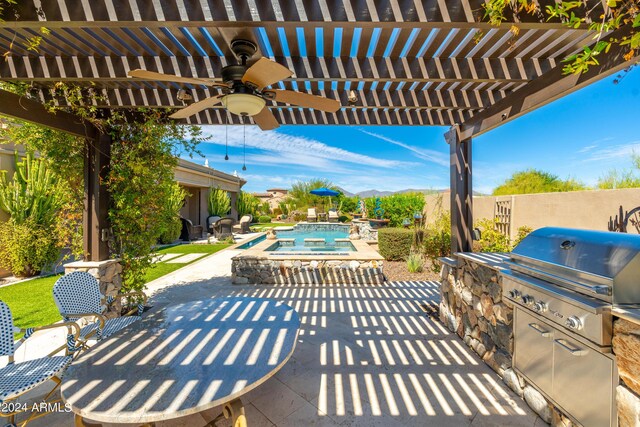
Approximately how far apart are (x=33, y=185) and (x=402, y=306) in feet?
27.0

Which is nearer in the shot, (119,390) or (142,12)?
(119,390)

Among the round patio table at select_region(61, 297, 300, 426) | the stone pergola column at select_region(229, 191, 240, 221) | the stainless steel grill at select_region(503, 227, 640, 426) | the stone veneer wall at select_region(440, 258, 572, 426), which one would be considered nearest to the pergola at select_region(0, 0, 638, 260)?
the stone veneer wall at select_region(440, 258, 572, 426)

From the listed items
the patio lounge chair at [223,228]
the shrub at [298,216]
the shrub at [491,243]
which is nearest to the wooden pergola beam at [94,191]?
the shrub at [491,243]

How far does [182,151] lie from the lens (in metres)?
4.53

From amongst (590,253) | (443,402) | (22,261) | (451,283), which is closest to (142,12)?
(590,253)

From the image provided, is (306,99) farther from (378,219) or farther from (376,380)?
(378,219)

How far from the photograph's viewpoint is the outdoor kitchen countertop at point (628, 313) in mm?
1482

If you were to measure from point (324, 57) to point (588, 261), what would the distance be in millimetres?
2941

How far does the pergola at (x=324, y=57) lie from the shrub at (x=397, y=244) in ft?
11.9

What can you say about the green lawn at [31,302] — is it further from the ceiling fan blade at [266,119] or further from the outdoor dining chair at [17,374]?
the ceiling fan blade at [266,119]

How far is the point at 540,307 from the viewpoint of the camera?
2.15 metres

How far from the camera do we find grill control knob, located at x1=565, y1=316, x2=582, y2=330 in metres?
1.80

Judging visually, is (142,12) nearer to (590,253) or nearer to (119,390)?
(119,390)

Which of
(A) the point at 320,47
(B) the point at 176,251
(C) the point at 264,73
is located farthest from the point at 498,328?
(B) the point at 176,251
